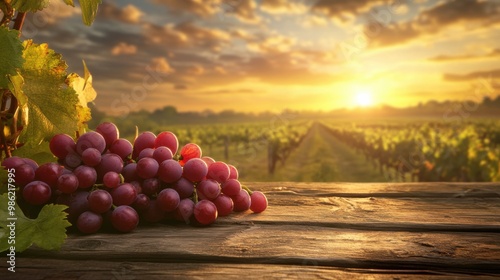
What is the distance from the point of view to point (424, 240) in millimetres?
1310

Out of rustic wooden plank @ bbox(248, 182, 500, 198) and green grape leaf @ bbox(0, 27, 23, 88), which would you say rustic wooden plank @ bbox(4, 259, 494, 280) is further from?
rustic wooden plank @ bbox(248, 182, 500, 198)

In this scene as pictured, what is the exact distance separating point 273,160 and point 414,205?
52.8 feet

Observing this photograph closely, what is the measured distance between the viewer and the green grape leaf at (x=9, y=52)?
1.33m

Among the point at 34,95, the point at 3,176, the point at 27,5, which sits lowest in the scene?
the point at 3,176

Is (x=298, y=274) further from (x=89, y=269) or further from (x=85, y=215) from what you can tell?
(x=85, y=215)

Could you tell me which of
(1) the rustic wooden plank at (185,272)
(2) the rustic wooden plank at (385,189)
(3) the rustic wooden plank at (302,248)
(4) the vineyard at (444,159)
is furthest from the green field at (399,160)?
(1) the rustic wooden plank at (185,272)

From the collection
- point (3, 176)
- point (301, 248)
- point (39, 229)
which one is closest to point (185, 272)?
point (301, 248)

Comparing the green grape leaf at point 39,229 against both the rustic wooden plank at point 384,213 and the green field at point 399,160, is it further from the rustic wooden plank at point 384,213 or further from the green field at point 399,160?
the green field at point 399,160

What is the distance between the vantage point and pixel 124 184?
1465mm

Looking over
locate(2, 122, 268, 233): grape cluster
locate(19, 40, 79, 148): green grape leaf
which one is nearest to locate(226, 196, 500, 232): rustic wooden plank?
locate(2, 122, 268, 233): grape cluster

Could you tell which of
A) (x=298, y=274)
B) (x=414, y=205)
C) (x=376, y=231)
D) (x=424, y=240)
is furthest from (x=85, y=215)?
(x=414, y=205)

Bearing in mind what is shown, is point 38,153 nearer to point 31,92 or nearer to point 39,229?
point 31,92

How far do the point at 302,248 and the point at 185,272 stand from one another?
1.10 feet

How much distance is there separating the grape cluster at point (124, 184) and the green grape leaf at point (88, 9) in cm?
37
